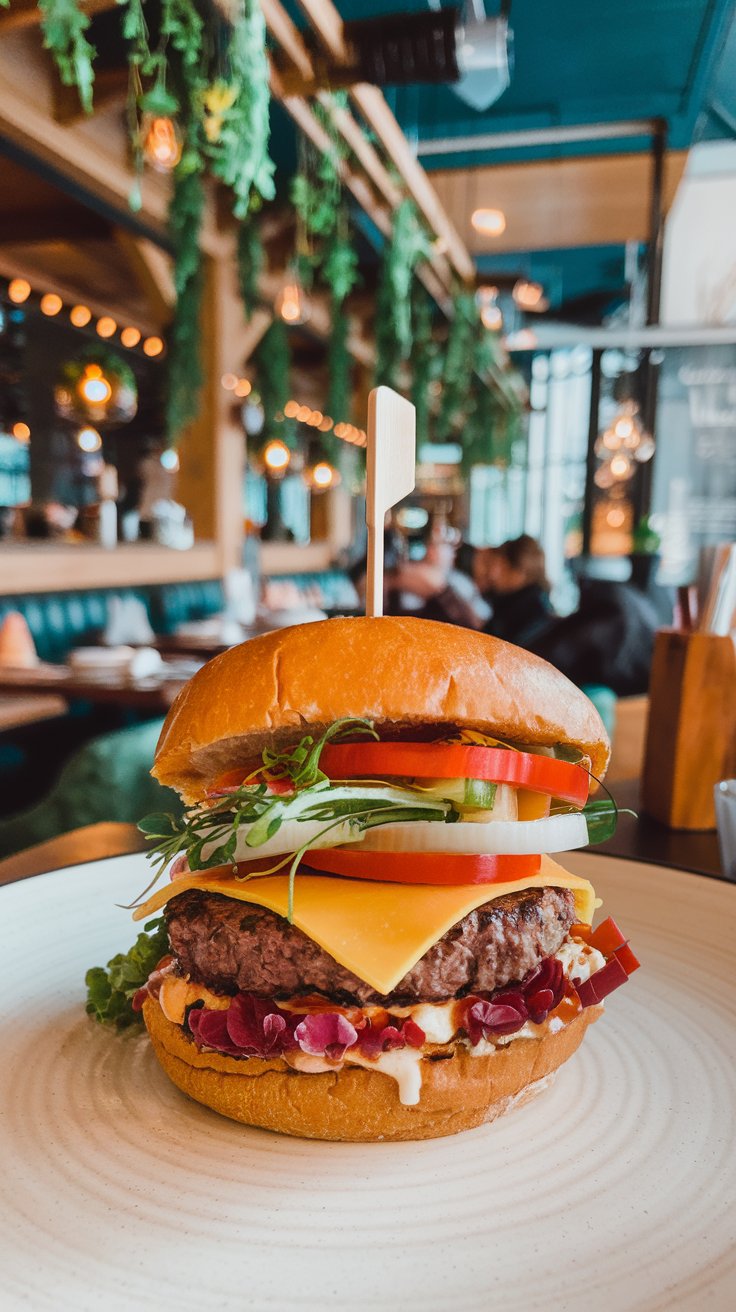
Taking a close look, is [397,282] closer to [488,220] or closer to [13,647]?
[488,220]

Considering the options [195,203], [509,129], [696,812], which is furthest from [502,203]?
[696,812]

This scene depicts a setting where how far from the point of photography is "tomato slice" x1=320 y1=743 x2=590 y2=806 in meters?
1.09

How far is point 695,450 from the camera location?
45.9 feet

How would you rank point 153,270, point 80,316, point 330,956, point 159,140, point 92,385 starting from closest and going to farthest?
point 330,956, point 159,140, point 92,385, point 153,270, point 80,316

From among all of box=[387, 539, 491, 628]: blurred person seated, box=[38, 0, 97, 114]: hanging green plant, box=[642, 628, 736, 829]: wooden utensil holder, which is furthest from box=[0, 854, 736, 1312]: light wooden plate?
box=[38, 0, 97, 114]: hanging green plant

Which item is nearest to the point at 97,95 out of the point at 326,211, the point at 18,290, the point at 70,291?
the point at 326,211

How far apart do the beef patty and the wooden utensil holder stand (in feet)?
2.40

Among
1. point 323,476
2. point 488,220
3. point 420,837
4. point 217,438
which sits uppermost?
point 488,220

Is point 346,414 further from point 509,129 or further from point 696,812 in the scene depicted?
point 696,812

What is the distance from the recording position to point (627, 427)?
938 cm

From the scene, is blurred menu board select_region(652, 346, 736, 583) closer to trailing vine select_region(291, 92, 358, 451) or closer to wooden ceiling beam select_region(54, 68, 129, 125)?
trailing vine select_region(291, 92, 358, 451)

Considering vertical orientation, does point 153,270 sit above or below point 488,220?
below

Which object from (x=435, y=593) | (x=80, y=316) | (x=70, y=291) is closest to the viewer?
(x=435, y=593)

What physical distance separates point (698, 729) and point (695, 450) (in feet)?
43.9
